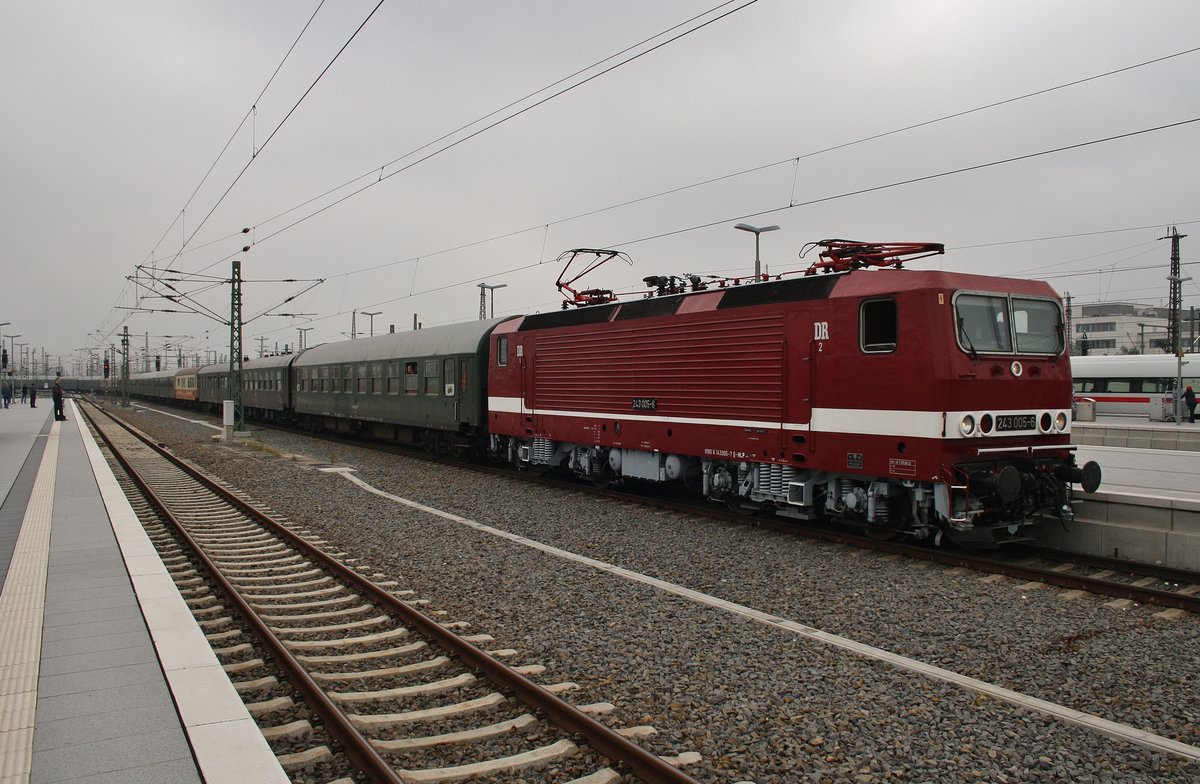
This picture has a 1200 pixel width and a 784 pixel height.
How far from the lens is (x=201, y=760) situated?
13.0ft

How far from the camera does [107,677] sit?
5121 mm

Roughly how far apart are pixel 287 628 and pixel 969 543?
7503mm

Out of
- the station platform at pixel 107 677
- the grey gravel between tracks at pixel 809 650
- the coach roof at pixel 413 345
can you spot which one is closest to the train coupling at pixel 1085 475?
the grey gravel between tracks at pixel 809 650

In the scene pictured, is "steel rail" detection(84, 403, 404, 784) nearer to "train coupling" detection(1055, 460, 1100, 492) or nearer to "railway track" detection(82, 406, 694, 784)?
"railway track" detection(82, 406, 694, 784)

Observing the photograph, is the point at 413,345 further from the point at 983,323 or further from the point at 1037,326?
the point at 1037,326

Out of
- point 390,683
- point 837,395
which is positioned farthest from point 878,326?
point 390,683

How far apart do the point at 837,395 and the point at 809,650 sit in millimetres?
4350

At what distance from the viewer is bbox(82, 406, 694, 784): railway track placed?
443 cm

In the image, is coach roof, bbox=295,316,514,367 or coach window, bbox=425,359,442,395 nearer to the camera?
coach roof, bbox=295,316,514,367

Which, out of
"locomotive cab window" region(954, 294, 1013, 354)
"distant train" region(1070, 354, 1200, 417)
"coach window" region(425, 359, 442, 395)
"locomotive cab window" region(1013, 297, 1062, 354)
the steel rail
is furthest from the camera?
"distant train" region(1070, 354, 1200, 417)

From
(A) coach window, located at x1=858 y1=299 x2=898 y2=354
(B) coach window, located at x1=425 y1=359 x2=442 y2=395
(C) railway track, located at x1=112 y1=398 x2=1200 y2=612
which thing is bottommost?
(C) railway track, located at x1=112 y1=398 x2=1200 y2=612

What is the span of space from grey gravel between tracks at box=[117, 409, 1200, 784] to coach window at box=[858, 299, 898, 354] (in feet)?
8.35

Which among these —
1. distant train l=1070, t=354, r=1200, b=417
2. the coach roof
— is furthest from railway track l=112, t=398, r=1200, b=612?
distant train l=1070, t=354, r=1200, b=417

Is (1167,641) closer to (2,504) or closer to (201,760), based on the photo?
(201,760)
